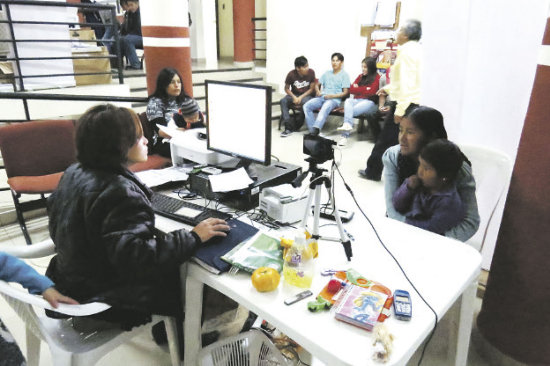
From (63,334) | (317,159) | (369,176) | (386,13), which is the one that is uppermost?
(386,13)

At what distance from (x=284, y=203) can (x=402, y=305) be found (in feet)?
1.78

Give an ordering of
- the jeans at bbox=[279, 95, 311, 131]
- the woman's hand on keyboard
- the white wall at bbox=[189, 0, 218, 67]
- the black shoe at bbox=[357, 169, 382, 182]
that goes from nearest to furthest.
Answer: the woman's hand on keyboard
the black shoe at bbox=[357, 169, 382, 182]
the jeans at bbox=[279, 95, 311, 131]
the white wall at bbox=[189, 0, 218, 67]

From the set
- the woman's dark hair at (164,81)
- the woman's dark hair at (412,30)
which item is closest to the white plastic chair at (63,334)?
the woman's dark hair at (164,81)

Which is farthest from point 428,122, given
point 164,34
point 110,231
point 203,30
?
point 203,30

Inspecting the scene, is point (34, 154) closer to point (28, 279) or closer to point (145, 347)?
point (145, 347)

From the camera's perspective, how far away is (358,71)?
5.99 metres

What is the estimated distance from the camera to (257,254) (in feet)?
3.95

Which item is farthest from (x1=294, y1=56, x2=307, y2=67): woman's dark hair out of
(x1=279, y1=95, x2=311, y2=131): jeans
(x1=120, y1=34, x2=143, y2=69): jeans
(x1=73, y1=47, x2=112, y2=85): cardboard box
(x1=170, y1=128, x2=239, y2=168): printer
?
(x1=170, y1=128, x2=239, y2=168): printer

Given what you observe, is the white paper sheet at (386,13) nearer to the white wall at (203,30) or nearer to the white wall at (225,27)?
the white wall at (203,30)

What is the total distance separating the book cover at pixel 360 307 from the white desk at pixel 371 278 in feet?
0.07

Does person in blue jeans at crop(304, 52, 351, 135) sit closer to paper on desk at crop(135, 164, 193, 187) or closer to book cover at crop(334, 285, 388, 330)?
paper on desk at crop(135, 164, 193, 187)

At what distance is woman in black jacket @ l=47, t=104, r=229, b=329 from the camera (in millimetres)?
1124

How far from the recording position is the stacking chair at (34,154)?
2.52m

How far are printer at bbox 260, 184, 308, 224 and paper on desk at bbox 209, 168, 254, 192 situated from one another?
0.13 meters
